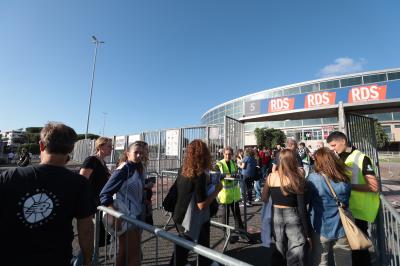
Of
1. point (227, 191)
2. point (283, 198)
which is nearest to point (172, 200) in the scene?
point (283, 198)

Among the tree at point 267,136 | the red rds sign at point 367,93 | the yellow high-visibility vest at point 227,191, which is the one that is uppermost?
the tree at point 267,136

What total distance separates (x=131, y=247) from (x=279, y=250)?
1.81 metres

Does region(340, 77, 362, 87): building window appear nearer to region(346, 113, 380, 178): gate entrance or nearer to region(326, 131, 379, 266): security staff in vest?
region(346, 113, 380, 178): gate entrance

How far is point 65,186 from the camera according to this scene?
5.56 ft

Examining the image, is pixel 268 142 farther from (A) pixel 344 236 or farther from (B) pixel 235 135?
(A) pixel 344 236

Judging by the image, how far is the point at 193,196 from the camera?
2.91 m

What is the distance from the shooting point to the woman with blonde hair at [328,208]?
9.54 feet

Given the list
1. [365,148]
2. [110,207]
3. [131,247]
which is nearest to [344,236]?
[131,247]

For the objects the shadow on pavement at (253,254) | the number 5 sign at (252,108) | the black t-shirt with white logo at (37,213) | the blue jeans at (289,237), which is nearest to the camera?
the black t-shirt with white logo at (37,213)

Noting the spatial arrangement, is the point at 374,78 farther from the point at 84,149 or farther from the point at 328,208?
the point at 328,208

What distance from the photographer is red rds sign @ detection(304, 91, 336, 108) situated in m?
7.50

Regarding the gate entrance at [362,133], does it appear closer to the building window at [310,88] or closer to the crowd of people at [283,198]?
the crowd of people at [283,198]

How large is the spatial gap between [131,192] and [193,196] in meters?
0.74

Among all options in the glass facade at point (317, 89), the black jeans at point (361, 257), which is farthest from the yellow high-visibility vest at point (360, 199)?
the glass facade at point (317, 89)
